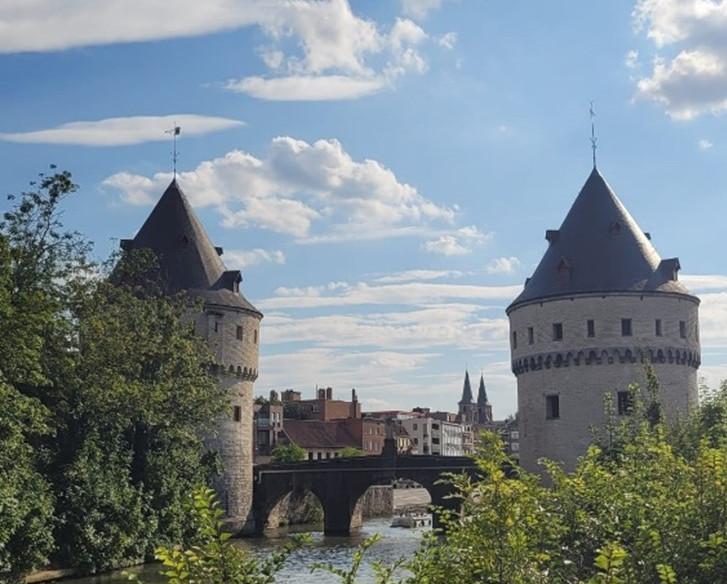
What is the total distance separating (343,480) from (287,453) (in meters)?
26.3

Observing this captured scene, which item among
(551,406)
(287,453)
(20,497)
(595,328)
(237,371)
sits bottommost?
(20,497)

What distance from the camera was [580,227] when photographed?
44.8 metres

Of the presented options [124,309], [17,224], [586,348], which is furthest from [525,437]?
[17,224]

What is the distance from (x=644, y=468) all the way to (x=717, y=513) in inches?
82.9

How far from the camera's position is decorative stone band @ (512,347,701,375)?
42.8 m

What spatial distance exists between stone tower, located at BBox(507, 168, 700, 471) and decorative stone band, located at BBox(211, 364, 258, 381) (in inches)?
487

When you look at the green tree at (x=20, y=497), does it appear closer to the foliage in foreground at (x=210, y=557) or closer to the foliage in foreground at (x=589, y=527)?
the foliage in foreground at (x=589, y=527)

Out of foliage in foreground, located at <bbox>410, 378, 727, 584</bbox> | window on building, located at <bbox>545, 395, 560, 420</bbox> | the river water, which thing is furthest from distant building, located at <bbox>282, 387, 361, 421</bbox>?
foliage in foreground, located at <bbox>410, 378, 727, 584</bbox>

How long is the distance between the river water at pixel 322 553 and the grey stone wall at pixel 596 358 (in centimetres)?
773

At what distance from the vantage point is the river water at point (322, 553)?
2913 centimetres

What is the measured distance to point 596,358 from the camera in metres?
43.1

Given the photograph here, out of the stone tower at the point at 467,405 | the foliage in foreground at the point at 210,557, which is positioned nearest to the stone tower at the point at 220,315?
the foliage in foreground at the point at 210,557

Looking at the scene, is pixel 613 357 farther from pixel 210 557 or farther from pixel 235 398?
pixel 210 557

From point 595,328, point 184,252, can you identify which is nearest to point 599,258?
point 595,328
